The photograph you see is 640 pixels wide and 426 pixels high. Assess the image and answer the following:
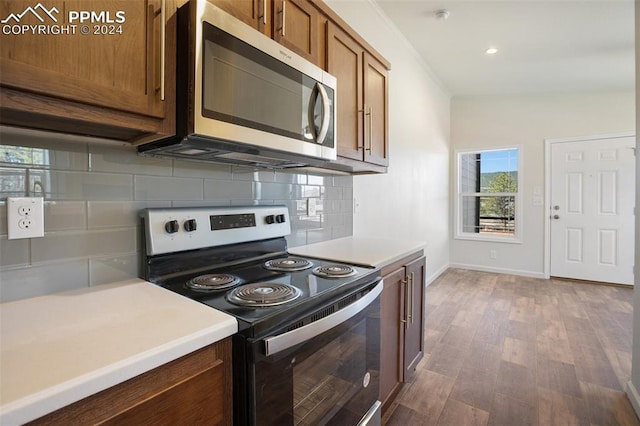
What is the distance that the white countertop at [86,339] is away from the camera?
0.51 m

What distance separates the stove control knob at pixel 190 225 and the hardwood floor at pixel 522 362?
4.68 ft

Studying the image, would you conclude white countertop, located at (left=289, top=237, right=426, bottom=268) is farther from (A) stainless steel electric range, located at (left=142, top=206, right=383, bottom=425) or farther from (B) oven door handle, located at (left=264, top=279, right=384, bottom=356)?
(B) oven door handle, located at (left=264, top=279, right=384, bottom=356)

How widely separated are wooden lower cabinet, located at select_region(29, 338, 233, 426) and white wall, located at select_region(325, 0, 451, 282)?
5.85 ft

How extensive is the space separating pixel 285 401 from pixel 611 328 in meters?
3.35

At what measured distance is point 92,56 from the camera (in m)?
0.78

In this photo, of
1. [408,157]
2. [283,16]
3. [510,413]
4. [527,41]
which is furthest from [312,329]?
[527,41]

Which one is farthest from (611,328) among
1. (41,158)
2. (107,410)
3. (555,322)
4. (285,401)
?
(41,158)

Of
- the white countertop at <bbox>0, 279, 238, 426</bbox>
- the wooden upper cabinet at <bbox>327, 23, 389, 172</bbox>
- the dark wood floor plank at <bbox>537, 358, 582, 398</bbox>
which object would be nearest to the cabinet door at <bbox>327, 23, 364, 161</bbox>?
the wooden upper cabinet at <bbox>327, 23, 389, 172</bbox>

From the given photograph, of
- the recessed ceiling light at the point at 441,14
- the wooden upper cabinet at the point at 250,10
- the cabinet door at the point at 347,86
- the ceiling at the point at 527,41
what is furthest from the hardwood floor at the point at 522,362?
the recessed ceiling light at the point at 441,14

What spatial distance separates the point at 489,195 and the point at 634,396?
12.0 feet

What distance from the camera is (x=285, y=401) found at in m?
0.90

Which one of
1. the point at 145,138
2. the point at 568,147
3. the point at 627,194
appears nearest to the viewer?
the point at 145,138

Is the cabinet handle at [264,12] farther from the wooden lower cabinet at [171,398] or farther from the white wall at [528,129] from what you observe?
the white wall at [528,129]

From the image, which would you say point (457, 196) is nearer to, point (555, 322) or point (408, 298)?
point (555, 322)
